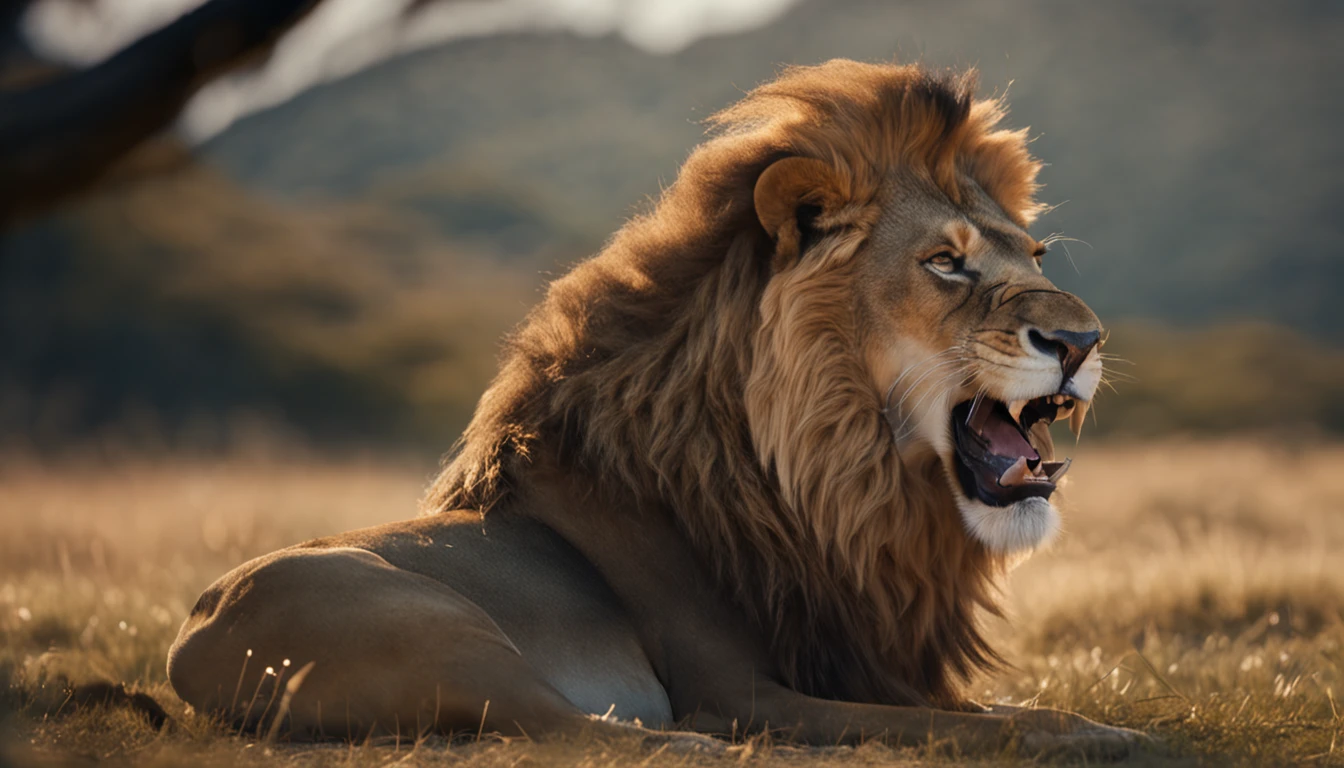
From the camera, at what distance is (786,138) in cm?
523

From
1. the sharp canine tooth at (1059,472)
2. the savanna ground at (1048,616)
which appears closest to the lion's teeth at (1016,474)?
the sharp canine tooth at (1059,472)

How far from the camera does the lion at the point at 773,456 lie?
4.63 m

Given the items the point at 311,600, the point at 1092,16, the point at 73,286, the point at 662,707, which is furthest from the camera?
the point at 1092,16

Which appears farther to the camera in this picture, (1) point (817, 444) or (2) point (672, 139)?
(2) point (672, 139)

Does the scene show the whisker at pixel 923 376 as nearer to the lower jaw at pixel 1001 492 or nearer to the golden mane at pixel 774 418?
the golden mane at pixel 774 418

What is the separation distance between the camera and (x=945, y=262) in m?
5.06

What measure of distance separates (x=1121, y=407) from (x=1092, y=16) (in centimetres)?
7948

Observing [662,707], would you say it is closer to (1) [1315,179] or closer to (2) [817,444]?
(2) [817,444]

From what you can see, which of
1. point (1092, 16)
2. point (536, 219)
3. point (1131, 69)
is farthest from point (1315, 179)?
point (536, 219)

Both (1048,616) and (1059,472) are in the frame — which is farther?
(1048,616)

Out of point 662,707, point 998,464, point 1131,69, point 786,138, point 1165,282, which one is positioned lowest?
point 1165,282

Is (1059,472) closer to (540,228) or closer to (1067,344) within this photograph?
(1067,344)

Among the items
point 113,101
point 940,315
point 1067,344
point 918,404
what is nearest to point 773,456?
point 918,404

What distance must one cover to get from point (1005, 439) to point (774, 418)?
0.79 m
